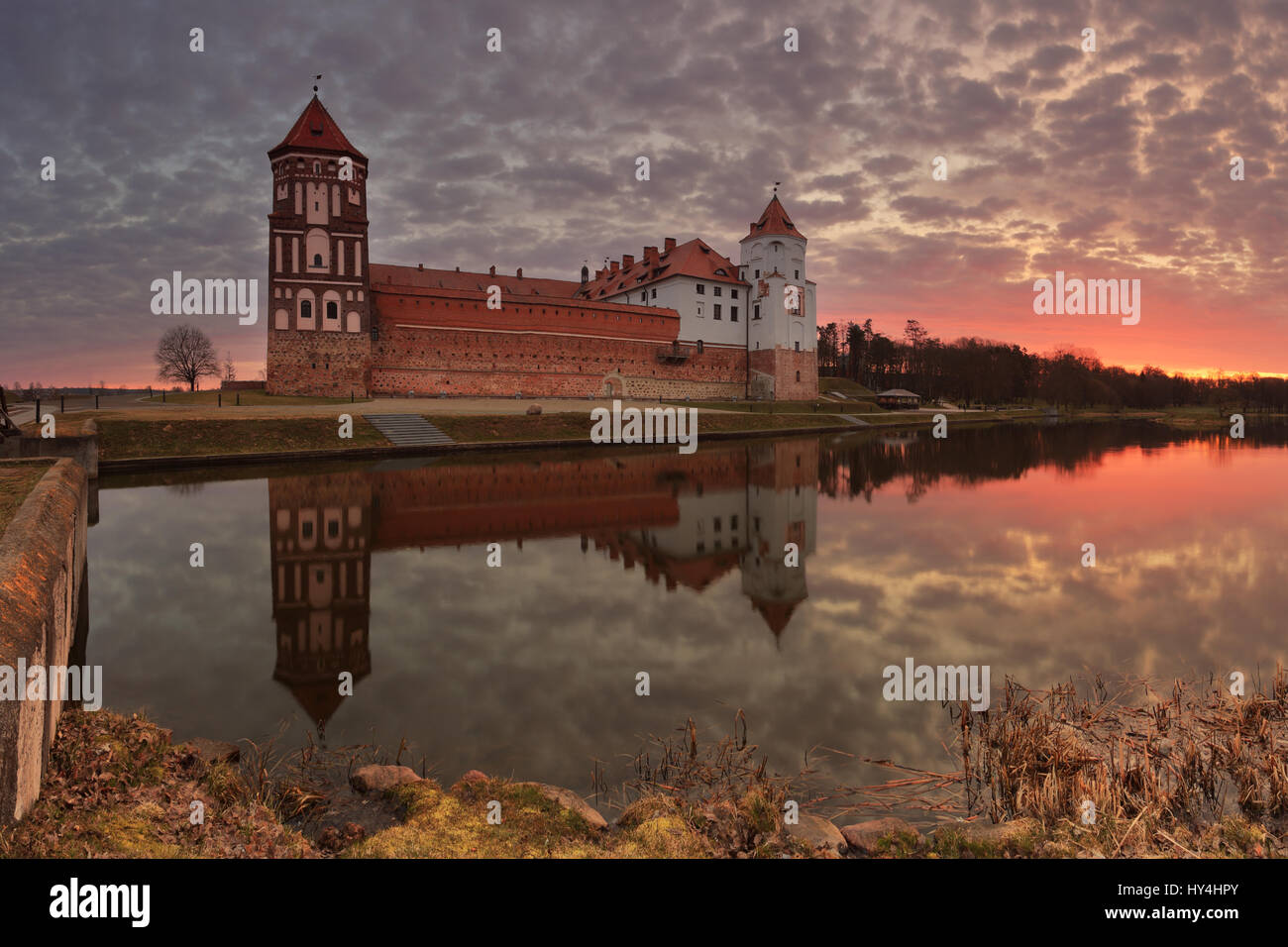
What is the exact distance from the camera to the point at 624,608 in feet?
31.1

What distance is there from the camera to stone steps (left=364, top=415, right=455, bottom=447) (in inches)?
1232

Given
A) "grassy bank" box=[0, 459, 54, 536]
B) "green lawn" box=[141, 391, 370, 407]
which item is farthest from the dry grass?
"green lawn" box=[141, 391, 370, 407]

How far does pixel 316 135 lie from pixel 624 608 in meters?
46.7

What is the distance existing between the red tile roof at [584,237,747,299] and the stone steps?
35920 mm

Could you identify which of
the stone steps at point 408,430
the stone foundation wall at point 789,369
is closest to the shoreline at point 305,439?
the stone steps at point 408,430

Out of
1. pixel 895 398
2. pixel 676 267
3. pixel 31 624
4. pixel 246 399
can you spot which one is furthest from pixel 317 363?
pixel 895 398

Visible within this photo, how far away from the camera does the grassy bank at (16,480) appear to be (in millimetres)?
7745

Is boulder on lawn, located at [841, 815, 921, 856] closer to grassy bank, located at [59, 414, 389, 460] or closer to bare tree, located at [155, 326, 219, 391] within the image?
grassy bank, located at [59, 414, 389, 460]

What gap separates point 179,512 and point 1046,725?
17.7 meters

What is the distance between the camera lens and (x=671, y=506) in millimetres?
18547

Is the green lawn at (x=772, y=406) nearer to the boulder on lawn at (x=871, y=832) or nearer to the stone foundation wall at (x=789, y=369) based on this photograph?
the stone foundation wall at (x=789, y=369)

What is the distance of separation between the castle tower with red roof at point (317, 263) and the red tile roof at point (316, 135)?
6 centimetres

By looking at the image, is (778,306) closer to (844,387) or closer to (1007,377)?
(844,387)
